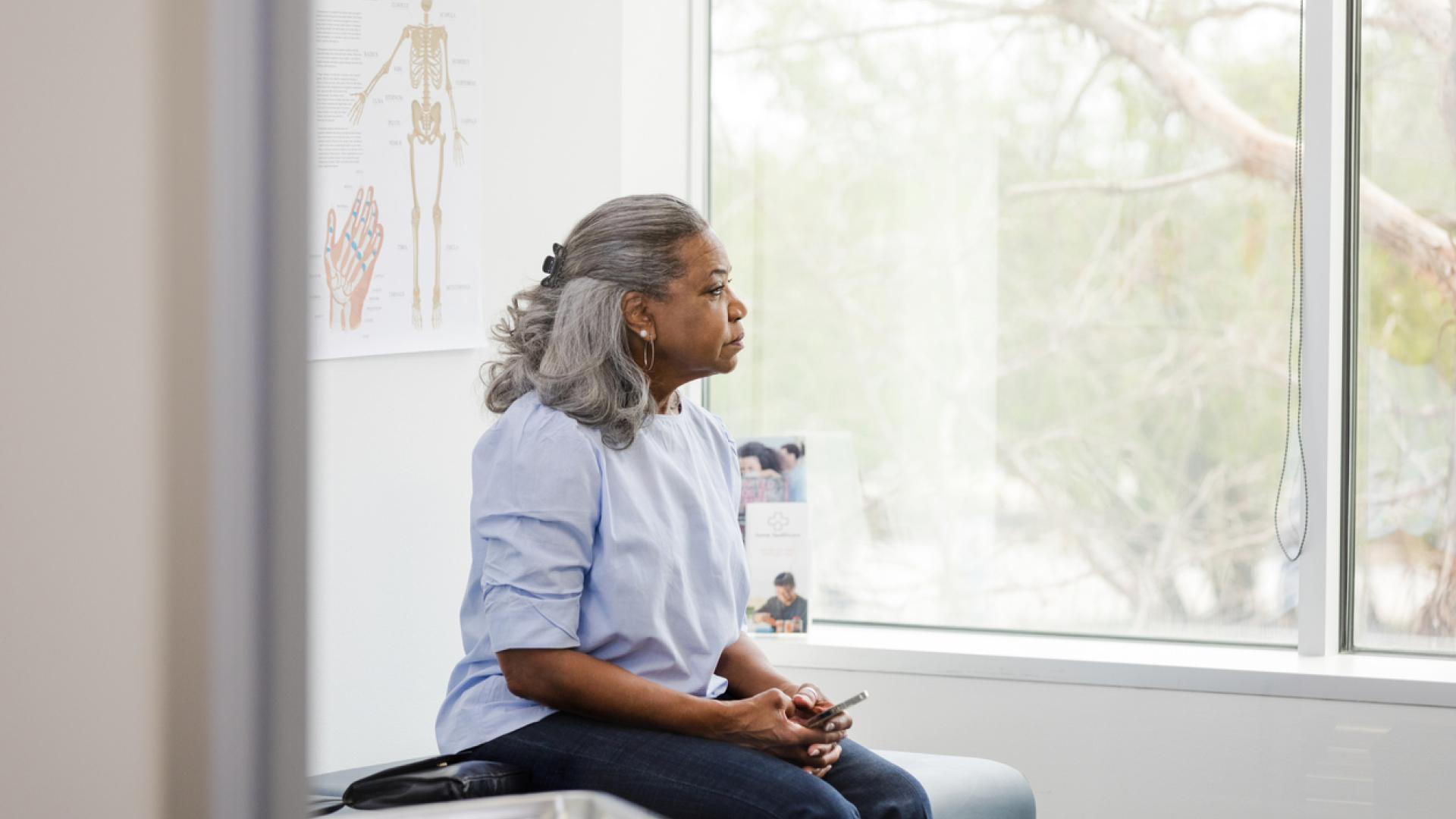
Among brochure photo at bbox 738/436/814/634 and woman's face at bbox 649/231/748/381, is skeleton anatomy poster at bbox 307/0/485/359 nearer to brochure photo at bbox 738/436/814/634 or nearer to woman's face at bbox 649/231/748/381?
woman's face at bbox 649/231/748/381

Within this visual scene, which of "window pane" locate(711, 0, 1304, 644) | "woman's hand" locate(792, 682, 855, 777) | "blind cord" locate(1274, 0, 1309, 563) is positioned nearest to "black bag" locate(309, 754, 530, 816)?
"woman's hand" locate(792, 682, 855, 777)

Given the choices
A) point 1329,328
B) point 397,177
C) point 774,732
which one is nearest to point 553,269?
point 397,177

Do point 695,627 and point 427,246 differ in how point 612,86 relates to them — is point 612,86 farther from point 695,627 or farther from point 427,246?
point 695,627

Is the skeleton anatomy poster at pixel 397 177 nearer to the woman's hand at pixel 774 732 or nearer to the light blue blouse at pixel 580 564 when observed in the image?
→ the light blue blouse at pixel 580 564

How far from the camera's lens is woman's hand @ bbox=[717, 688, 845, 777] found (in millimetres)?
1905

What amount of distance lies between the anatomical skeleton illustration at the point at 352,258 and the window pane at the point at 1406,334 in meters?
2.04

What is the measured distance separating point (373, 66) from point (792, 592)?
1.46m

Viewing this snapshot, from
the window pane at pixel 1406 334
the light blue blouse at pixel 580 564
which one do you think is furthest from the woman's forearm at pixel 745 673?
the window pane at pixel 1406 334

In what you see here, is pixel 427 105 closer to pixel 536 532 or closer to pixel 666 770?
pixel 536 532

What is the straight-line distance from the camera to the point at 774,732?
191 centimetres

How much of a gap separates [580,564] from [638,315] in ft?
1.37

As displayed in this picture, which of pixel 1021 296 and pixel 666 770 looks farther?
pixel 1021 296

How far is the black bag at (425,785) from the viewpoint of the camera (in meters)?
1.65

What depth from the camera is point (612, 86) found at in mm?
2994
